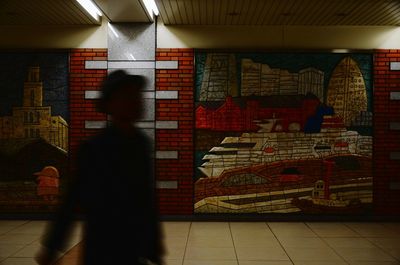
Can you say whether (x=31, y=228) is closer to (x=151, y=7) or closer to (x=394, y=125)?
(x=151, y=7)

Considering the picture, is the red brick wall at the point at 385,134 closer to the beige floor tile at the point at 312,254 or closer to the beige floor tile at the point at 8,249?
the beige floor tile at the point at 312,254

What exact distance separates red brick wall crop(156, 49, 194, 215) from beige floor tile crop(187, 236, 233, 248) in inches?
47.8

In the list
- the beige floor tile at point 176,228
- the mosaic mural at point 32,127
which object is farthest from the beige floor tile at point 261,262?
the mosaic mural at point 32,127

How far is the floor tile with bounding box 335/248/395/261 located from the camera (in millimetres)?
5691

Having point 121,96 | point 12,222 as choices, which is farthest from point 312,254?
point 12,222

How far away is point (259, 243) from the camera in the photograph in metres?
6.46

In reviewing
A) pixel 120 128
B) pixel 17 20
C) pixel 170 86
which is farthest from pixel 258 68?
pixel 120 128

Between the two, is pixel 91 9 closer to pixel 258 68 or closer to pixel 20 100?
pixel 20 100

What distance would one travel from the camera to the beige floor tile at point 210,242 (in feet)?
20.8

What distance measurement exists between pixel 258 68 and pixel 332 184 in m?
2.42

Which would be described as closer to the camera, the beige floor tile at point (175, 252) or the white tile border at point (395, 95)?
the beige floor tile at point (175, 252)

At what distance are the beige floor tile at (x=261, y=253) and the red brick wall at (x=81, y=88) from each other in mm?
3498

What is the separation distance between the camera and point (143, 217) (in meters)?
2.33

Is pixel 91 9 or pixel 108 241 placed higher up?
pixel 91 9
